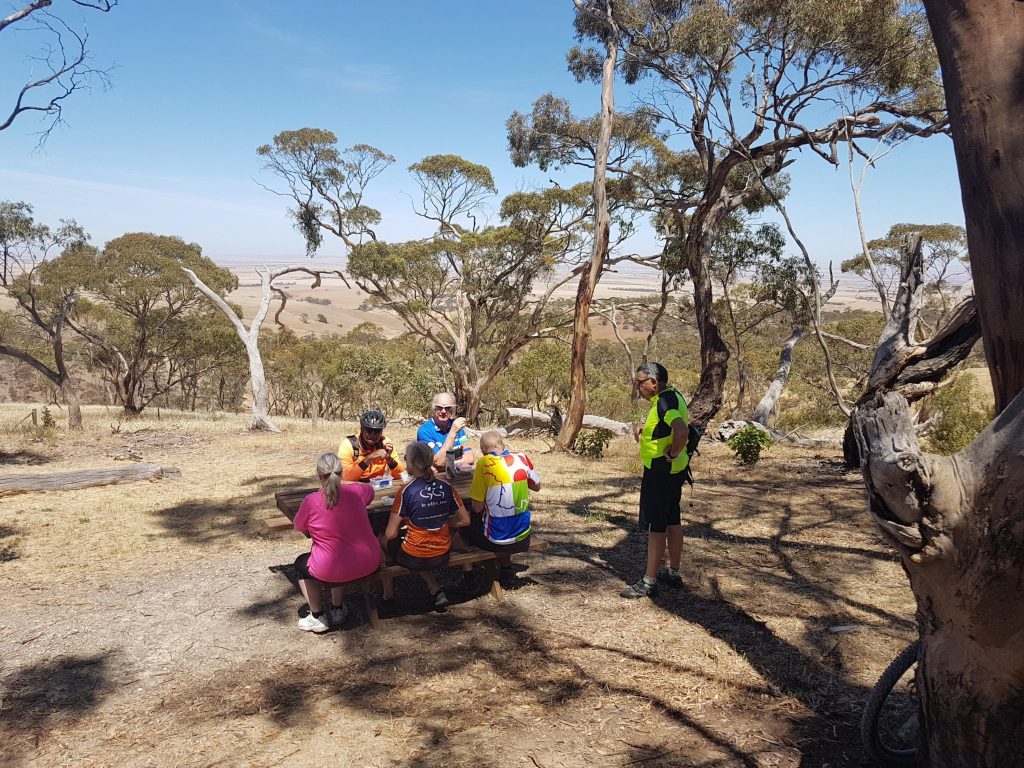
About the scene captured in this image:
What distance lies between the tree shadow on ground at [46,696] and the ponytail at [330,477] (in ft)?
4.66

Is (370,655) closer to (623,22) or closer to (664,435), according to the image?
(664,435)

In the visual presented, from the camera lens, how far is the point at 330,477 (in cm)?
367

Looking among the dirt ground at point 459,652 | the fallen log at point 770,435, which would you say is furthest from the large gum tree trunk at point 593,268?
the dirt ground at point 459,652

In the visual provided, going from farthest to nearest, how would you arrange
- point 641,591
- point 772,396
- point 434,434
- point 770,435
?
→ point 772,396, point 770,435, point 434,434, point 641,591

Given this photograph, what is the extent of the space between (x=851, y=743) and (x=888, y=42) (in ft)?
32.5

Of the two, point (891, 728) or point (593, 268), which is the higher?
point (593, 268)

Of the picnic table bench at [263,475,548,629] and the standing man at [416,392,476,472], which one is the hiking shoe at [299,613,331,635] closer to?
the picnic table bench at [263,475,548,629]

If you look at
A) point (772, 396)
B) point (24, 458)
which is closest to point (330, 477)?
point (24, 458)

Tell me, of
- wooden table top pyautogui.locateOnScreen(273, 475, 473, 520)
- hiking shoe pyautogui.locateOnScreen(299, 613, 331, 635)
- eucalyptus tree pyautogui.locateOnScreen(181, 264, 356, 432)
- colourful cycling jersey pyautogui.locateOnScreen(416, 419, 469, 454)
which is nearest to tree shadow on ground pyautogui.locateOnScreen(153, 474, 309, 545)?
wooden table top pyautogui.locateOnScreen(273, 475, 473, 520)

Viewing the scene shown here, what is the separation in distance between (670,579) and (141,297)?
19.7 m

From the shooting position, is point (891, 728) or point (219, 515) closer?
point (891, 728)

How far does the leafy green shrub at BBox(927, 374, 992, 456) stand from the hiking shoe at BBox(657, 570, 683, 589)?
5.79 meters

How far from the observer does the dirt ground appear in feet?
9.38

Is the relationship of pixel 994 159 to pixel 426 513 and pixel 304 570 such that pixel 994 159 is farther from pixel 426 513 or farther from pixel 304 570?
pixel 304 570
